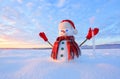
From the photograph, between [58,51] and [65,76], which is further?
[58,51]

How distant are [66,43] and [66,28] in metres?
0.26

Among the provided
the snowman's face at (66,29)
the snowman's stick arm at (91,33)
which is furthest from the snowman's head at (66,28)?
the snowman's stick arm at (91,33)

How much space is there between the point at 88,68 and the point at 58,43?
68cm

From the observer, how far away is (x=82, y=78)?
2064 mm

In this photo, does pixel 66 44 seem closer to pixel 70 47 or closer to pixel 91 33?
pixel 70 47

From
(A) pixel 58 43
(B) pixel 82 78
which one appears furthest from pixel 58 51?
(B) pixel 82 78

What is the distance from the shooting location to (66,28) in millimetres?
2826

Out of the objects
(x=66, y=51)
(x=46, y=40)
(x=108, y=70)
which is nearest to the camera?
(x=108, y=70)

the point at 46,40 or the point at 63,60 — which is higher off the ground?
the point at 46,40

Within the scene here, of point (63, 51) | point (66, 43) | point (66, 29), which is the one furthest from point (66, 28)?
point (63, 51)

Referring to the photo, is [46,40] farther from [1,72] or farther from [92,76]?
[92,76]

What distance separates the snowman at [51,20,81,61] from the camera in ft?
8.87

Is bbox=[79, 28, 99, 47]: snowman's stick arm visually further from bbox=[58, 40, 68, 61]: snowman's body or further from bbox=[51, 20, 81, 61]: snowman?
bbox=[58, 40, 68, 61]: snowman's body

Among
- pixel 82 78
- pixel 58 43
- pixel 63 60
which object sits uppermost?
pixel 58 43
